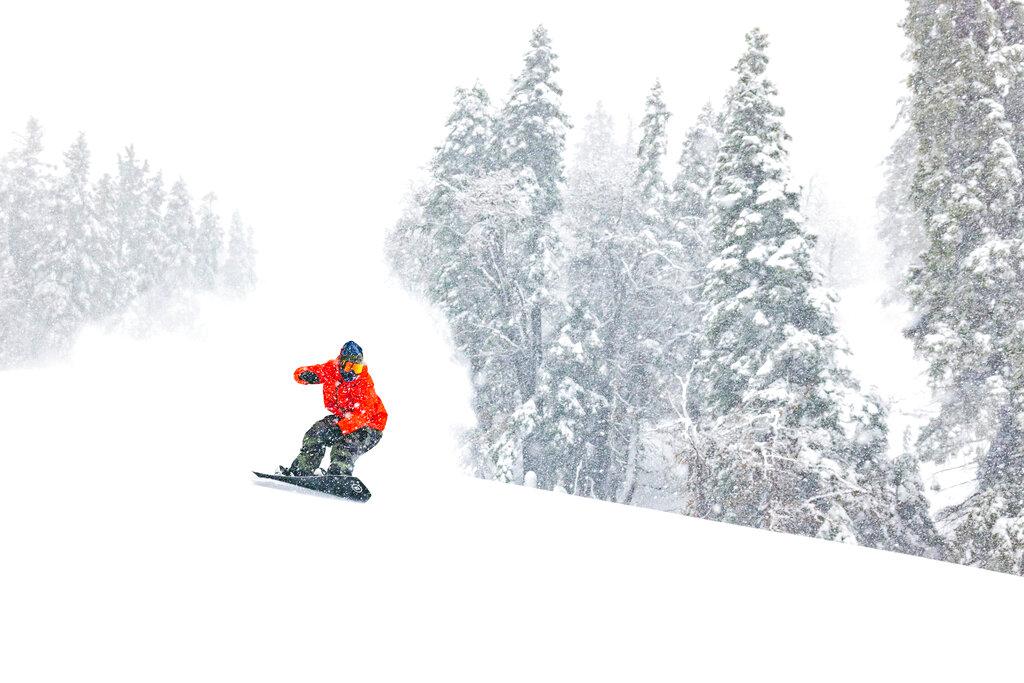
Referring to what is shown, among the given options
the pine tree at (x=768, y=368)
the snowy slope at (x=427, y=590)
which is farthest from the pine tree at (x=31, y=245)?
the snowy slope at (x=427, y=590)

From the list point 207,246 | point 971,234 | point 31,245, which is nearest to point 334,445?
point 971,234

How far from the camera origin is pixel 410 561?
205 inches

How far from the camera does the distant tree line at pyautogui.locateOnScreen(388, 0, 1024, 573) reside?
16906 mm

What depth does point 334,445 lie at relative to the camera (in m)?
7.81

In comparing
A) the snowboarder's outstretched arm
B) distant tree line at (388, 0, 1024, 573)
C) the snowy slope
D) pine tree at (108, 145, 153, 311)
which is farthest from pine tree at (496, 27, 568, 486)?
pine tree at (108, 145, 153, 311)

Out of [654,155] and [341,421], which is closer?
[341,421]

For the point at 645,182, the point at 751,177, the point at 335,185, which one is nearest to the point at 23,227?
the point at 645,182

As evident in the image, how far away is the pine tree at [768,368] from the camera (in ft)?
57.2

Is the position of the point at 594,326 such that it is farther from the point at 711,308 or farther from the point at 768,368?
the point at 768,368

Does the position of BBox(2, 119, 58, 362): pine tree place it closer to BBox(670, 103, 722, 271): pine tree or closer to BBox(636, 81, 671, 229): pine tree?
BBox(636, 81, 671, 229): pine tree

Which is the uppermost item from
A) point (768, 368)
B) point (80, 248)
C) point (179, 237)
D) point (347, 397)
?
point (179, 237)

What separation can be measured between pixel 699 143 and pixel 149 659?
3587 centimetres

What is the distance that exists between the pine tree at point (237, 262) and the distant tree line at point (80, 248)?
1237 cm

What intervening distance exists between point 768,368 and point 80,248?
45.8 meters
